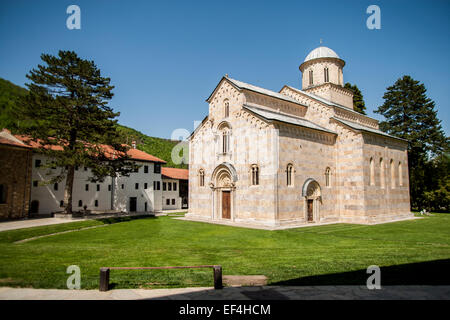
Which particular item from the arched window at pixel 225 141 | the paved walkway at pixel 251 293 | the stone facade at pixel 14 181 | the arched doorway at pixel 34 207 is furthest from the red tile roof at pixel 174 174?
the paved walkway at pixel 251 293

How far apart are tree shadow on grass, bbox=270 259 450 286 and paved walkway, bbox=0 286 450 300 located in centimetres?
49

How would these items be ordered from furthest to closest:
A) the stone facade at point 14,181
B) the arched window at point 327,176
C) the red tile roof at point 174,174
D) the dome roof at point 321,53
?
the red tile roof at point 174,174, the dome roof at point 321,53, the arched window at point 327,176, the stone facade at point 14,181

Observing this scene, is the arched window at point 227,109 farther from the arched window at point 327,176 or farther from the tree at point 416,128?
the tree at point 416,128

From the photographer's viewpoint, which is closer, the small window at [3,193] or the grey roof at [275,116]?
the grey roof at [275,116]

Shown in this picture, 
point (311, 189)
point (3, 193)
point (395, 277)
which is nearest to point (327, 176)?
point (311, 189)

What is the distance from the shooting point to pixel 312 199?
26.3 m

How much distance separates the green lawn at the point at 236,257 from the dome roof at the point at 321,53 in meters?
24.1

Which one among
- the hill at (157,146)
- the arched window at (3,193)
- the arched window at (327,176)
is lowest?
the arched window at (3,193)

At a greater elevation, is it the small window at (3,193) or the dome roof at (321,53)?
the dome roof at (321,53)

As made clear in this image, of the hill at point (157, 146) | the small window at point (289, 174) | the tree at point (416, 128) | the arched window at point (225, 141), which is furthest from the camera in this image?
the hill at point (157, 146)

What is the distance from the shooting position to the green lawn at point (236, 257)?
8852 mm

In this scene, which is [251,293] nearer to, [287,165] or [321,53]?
[287,165]

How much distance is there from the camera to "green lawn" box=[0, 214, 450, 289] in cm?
885
